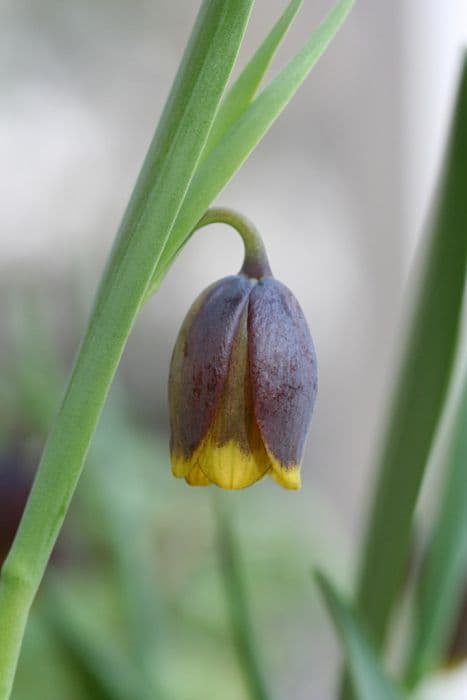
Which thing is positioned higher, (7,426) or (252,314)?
(252,314)

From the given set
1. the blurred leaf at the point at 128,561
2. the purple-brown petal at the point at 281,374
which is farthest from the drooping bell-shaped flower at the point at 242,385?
the blurred leaf at the point at 128,561

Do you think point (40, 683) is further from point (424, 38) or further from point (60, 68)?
point (424, 38)

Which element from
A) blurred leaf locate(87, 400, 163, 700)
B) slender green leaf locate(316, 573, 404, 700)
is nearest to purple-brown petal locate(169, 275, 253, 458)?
slender green leaf locate(316, 573, 404, 700)

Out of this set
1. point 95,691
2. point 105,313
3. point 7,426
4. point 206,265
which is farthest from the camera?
point 206,265

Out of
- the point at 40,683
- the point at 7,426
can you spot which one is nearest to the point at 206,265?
the point at 7,426

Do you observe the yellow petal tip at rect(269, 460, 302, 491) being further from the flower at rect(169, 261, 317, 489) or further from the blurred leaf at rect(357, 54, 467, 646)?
the blurred leaf at rect(357, 54, 467, 646)

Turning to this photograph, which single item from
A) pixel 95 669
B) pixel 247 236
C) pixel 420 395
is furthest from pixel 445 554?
pixel 247 236
